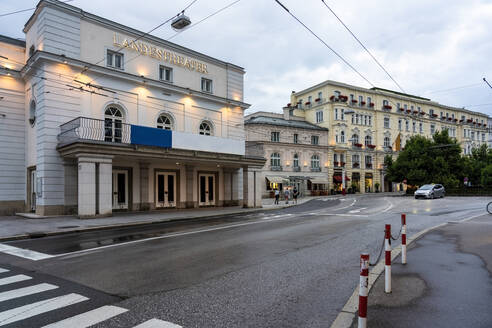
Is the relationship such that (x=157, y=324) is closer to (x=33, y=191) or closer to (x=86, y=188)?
(x=86, y=188)

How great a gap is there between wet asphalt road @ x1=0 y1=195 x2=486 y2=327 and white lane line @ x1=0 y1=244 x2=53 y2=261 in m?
0.29

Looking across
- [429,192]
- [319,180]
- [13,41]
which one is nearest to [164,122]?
[13,41]

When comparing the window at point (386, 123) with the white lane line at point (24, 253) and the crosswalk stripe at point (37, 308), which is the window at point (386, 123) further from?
the crosswalk stripe at point (37, 308)

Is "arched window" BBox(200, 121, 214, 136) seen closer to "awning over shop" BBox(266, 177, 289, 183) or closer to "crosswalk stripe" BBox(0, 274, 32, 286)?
"crosswalk stripe" BBox(0, 274, 32, 286)

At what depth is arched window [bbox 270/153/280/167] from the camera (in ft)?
155

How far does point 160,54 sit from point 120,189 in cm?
997

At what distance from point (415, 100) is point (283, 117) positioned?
31.7m

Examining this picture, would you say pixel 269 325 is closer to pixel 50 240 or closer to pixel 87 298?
pixel 87 298

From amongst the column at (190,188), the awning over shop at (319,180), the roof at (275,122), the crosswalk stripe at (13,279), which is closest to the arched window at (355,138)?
the roof at (275,122)

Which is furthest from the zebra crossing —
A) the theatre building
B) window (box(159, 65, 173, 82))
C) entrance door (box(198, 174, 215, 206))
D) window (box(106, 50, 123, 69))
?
entrance door (box(198, 174, 215, 206))

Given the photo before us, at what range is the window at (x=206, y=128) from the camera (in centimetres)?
2641

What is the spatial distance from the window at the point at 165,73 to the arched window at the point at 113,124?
4.32 meters

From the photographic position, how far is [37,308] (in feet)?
15.2

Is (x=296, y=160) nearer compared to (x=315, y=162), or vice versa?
(x=296, y=160)
